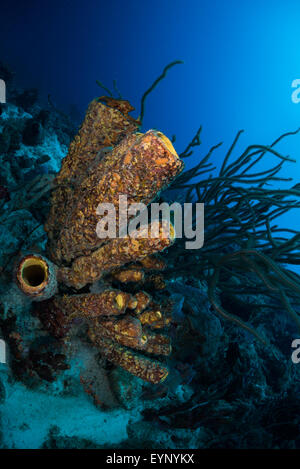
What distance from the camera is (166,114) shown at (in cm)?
7569

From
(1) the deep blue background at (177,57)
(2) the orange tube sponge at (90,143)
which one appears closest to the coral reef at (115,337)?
(2) the orange tube sponge at (90,143)

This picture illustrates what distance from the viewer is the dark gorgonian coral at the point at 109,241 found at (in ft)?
3.54

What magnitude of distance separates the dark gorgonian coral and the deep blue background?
30911 millimetres

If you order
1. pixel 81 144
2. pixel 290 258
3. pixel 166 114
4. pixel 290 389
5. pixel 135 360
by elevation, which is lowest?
pixel 290 389

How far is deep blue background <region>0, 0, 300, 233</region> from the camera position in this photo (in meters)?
31.3

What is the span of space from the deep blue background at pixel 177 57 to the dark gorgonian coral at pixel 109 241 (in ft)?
101

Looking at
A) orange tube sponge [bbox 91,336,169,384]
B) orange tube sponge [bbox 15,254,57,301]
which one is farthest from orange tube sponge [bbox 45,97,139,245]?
orange tube sponge [bbox 91,336,169,384]

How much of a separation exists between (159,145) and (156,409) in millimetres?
2205

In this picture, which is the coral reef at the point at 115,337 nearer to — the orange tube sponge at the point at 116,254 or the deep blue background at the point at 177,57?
the orange tube sponge at the point at 116,254

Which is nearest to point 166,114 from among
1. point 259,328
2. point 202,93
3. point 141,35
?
point 202,93

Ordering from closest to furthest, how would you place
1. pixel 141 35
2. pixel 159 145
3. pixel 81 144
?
pixel 159 145, pixel 81 144, pixel 141 35

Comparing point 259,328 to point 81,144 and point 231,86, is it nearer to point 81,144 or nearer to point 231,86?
point 81,144

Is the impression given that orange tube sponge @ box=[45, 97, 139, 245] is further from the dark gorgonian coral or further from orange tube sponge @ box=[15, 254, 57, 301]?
orange tube sponge @ box=[15, 254, 57, 301]

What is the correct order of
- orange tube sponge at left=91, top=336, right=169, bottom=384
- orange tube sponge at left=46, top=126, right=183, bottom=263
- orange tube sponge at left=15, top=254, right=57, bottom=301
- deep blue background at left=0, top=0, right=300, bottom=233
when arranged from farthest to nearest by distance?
deep blue background at left=0, top=0, right=300, bottom=233 < orange tube sponge at left=91, top=336, right=169, bottom=384 < orange tube sponge at left=15, top=254, right=57, bottom=301 < orange tube sponge at left=46, top=126, right=183, bottom=263
